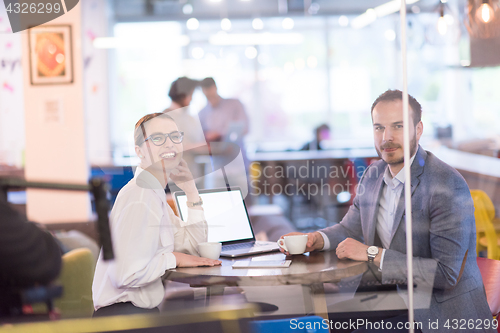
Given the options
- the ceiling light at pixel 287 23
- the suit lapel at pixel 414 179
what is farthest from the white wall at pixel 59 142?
the ceiling light at pixel 287 23

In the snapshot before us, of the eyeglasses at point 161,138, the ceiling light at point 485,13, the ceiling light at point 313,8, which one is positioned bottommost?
the eyeglasses at point 161,138

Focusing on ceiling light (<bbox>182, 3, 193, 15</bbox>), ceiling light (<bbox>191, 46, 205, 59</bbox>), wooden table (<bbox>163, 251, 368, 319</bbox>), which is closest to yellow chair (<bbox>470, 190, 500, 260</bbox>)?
wooden table (<bbox>163, 251, 368, 319</bbox>)

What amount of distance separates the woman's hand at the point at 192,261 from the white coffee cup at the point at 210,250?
3 cm

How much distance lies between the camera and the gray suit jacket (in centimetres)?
188

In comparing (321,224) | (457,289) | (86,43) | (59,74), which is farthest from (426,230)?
(86,43)

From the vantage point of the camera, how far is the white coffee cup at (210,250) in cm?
188

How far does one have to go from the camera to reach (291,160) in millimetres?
2707

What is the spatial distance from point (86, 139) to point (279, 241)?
220cm

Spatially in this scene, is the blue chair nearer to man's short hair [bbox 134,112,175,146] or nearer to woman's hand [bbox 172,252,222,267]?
woman's hand [bbox 172,252,222,267]

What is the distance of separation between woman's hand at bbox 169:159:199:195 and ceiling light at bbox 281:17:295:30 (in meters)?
3.23

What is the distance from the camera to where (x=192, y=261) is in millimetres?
1836

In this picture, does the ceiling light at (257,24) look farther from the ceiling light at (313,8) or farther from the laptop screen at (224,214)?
the laptop screen at (224,214)

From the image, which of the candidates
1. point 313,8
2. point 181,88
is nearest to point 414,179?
point 181,88

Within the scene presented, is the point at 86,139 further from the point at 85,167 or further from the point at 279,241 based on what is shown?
the point at 279,241
